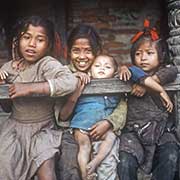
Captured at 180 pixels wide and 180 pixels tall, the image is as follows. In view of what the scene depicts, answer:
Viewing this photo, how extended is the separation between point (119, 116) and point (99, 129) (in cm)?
17

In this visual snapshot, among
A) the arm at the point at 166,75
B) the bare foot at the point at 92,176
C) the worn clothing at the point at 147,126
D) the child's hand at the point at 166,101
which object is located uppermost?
the arm at the point at 166,75

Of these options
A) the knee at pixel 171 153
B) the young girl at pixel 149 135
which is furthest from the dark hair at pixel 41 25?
the knee at pixel 171 153

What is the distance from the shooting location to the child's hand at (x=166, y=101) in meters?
3.58

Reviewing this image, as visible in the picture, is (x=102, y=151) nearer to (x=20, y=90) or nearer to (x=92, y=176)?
(x=92, y=176)

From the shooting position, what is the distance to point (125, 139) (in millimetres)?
3605

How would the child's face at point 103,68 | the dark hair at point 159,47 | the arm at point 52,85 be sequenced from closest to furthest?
the arm at point 52,85 < the child's face at point 103,68 < the dark hair at point 159,47

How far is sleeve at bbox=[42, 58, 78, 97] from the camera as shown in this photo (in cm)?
336

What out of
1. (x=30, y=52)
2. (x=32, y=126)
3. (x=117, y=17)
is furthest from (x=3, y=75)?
(x=117, y=17)

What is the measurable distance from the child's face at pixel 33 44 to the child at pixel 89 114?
1.18ft

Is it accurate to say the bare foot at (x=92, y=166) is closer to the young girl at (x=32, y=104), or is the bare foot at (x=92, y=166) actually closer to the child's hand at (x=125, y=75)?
the young girl at (x=32, y=104)

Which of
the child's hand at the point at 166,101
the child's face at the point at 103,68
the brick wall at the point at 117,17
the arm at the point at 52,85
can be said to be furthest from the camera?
the brick wall at the point at 117,17

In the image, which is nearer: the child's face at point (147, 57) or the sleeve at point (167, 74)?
the sleeve at point (167, 74)

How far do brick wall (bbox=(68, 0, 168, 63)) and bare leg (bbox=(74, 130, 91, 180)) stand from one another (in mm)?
1500

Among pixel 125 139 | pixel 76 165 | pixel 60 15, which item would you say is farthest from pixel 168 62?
pixel 60 15
